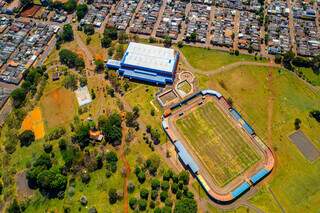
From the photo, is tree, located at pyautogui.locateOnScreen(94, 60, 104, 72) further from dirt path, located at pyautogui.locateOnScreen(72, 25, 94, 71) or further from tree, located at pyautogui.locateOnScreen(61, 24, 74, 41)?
tree, located at pyautogui.locateOnScreen(61, 24, 74, 41)

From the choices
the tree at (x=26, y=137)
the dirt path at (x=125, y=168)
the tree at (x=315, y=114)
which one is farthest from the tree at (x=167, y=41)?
the tree at (x=26, y=137)

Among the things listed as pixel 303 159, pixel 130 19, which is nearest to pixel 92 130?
pixel 130 19

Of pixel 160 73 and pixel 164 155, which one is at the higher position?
pixel 160 73

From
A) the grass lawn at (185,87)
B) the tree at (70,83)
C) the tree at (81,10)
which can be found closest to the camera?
the grass lawn at (185,87)

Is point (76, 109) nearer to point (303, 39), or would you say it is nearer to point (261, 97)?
point (261, 97)

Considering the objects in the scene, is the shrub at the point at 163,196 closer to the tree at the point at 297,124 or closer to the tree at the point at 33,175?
the tree at the point at 33,175

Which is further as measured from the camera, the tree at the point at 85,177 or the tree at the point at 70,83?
the tree at the point at 70,83
